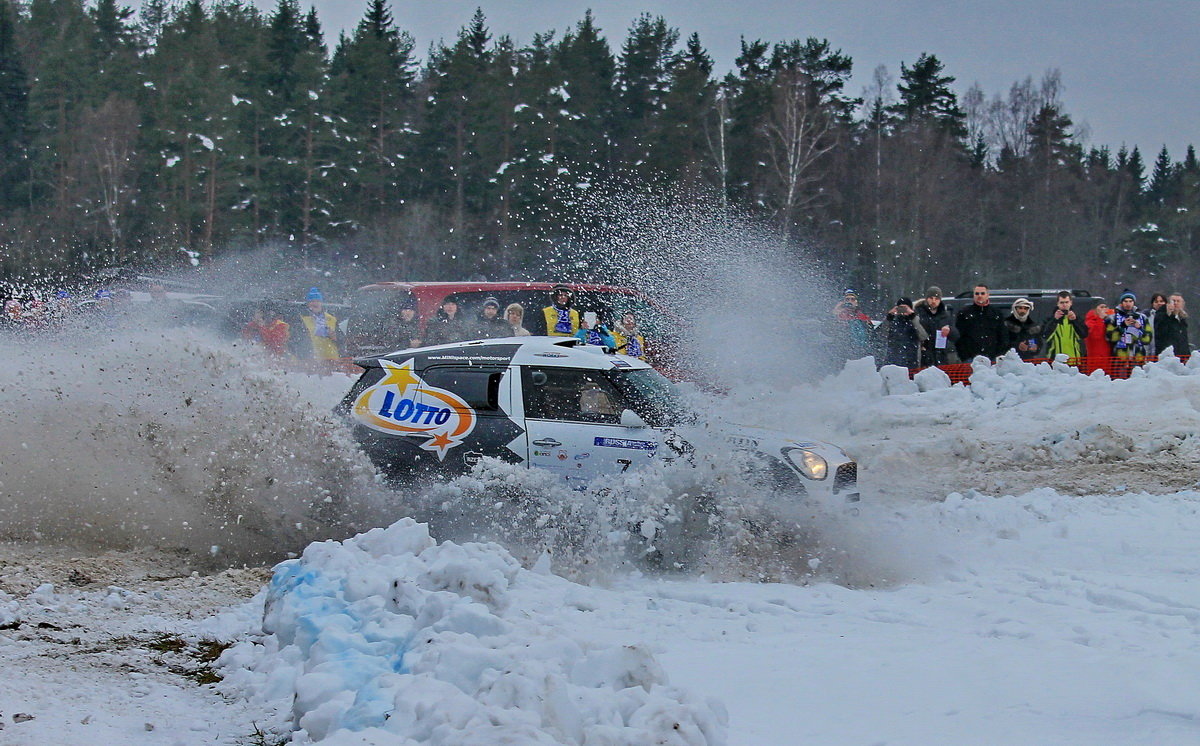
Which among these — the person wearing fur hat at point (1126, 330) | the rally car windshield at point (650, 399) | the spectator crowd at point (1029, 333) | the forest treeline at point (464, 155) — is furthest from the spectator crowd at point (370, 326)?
the forest treeline at point (464, 155)

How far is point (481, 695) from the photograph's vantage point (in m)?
4.00

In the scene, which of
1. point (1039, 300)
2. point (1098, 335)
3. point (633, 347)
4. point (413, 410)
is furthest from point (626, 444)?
point (1039, 300)

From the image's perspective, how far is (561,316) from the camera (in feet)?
47.7

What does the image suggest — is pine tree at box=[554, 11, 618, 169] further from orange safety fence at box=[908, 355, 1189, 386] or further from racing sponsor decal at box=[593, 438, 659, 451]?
racing sponsor decal at box=[593, 438, 659, 451]

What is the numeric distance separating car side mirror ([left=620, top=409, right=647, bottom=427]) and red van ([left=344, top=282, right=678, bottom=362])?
7.67m

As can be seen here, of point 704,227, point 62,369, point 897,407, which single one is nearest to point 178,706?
point 62,369

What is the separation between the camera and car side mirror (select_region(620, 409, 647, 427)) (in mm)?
7930

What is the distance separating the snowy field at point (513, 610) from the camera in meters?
4.20

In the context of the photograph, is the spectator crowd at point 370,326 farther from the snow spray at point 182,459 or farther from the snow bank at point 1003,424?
the snow spray at point 182,459

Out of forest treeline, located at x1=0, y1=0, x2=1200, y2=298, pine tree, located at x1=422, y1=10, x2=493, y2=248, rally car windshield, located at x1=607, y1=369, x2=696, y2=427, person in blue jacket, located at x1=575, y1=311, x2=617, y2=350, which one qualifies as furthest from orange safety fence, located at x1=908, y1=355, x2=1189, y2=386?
pine tree, located at x1=422, y1=10, x2=493, y2=248

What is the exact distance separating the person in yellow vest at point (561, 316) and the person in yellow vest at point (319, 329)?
10.3 ft

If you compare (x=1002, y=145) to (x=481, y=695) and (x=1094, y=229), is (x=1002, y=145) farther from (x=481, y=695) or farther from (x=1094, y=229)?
(x=481, y=695)

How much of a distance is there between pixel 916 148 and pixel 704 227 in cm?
2613

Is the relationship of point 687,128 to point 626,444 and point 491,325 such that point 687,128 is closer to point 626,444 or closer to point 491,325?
point 491,325
